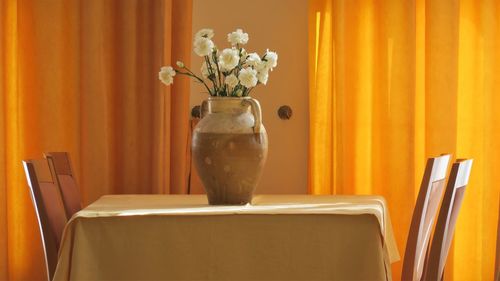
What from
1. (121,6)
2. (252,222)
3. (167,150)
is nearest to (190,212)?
(252,222)

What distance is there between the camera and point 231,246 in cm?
239

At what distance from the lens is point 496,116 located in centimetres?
440

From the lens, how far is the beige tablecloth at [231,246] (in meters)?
2.38

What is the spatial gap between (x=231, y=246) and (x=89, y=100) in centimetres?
224

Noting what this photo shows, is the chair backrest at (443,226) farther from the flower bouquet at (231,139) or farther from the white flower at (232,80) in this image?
the white flower at (232,80)

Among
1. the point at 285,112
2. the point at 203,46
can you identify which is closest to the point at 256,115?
the point at 203,46

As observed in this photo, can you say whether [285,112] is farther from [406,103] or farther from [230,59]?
[230,59]

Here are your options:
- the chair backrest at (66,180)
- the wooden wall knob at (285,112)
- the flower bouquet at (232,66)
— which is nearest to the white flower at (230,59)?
the flower bouquet at (232,66)

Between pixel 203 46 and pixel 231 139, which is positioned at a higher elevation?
pixel 203 46

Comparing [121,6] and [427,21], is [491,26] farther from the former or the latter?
[121,6]

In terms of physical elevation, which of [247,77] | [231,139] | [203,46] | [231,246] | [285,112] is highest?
[203,46]

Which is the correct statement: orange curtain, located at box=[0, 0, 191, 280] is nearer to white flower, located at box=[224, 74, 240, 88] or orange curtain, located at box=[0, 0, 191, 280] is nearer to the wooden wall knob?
the wooden wall knob

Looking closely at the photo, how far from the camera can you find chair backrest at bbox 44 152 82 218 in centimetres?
322

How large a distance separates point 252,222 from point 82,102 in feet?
7.46
